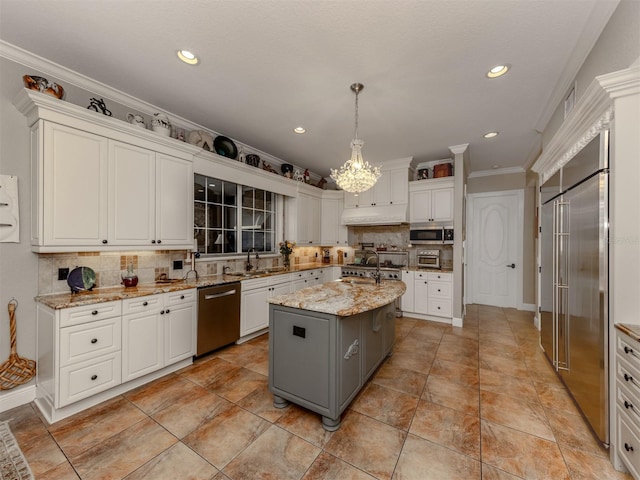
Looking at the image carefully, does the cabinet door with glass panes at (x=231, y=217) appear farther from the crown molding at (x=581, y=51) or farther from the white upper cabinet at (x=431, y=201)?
the crown molding at (x=581, y=51)

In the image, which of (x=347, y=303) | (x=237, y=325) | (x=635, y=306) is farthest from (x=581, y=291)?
(x=237, y=325)

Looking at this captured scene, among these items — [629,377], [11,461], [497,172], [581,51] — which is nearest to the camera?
[629,377]

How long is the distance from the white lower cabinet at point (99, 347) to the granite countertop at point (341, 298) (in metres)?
1.34

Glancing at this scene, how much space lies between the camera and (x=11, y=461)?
1.59 meters

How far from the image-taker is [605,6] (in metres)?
1.67

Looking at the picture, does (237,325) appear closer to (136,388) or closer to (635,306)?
(136,388)

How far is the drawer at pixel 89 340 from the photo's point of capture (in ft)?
6.45

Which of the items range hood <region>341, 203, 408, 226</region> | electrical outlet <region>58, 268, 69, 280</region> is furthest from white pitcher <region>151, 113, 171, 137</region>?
range hood <region>341, 203, 408, 226</region>

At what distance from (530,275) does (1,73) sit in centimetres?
766

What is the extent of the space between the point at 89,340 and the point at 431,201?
4905 millimetres

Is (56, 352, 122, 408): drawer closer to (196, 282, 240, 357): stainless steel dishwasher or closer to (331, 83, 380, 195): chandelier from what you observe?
(196, 282, 240, 357): stainless steel dishwasher

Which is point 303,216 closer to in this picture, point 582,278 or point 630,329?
point 582,278


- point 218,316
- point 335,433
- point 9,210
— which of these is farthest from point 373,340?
point 9,210

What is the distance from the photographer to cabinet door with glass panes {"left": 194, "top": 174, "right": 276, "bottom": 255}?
3549mm
